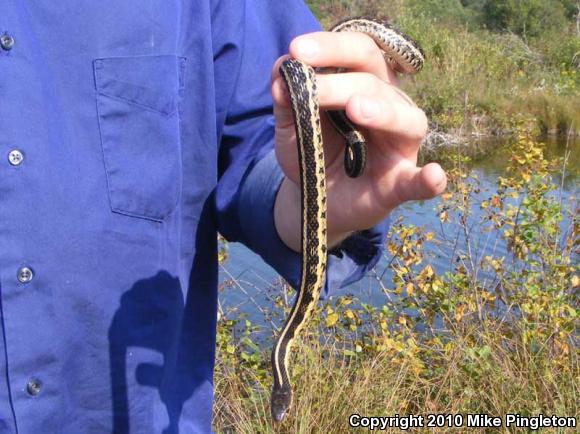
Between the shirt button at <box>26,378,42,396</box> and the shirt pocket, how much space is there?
15.5 inches

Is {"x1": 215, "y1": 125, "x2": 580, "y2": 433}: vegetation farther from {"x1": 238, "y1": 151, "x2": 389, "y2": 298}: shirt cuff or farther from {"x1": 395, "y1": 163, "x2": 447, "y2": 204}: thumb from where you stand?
{"x1": 395, "y1": 163, "x2": 447, "y2": 204}: thumb

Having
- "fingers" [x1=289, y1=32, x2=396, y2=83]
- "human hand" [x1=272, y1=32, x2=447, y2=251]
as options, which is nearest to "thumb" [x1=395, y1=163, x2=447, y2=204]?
"human hand" [x1=272, y1=32, x2=447, y2=251]

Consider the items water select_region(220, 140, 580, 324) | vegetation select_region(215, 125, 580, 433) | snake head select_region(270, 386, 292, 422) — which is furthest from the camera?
water select_region(220, 140, 580, 324)

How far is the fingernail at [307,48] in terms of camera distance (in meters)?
1.26

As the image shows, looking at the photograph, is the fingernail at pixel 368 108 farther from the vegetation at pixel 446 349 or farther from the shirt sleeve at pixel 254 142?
the vegetation at pixel 446 349

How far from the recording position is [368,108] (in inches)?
49.6

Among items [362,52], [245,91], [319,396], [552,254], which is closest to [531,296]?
[552,254]

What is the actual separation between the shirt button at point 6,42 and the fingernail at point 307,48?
0.62 m

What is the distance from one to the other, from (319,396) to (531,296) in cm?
158

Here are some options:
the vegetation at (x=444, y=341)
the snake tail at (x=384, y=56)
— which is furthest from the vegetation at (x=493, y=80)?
the snake tail at (x=384, y=56)

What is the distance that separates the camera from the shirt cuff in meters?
1.72

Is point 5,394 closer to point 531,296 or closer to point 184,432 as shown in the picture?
point 184,432

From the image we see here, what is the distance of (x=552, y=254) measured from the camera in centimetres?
480

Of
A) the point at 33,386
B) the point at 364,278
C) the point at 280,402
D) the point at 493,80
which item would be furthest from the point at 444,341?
the point at 493,80
